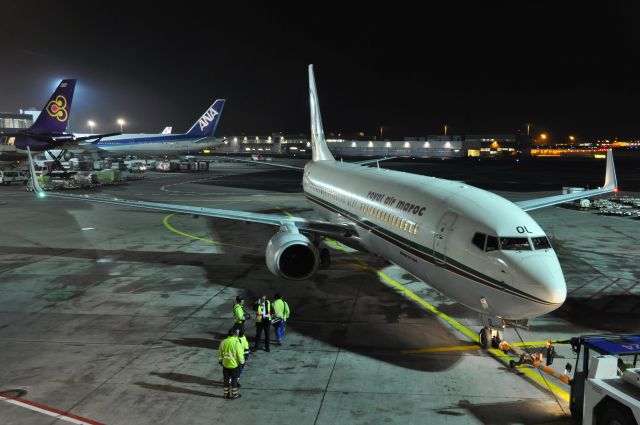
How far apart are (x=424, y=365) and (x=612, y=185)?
17993 mm

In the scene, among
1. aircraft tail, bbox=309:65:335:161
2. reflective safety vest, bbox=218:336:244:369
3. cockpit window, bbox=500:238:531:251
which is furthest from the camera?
aircraft tail, bbox=309:65:335:161

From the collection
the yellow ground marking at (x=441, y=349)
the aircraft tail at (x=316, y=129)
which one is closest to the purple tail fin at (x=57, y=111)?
the aircraft tail at (x=316, y=129)

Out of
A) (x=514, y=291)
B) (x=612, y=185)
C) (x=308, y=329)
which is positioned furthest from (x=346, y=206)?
(x=612, y=185)

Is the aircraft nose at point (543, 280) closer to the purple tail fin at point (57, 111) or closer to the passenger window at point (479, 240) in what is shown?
the passenger window at point (479, 240)

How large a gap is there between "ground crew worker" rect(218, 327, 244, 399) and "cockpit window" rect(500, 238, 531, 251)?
6.58m

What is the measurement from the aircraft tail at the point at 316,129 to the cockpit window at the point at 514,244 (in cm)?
2257

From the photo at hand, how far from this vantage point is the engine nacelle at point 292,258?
52.9 feet

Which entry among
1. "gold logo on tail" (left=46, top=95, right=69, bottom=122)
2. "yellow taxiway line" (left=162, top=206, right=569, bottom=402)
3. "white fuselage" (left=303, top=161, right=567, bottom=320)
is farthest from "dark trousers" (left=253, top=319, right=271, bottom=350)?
"gold logo on tail" (left=46, top=95, right=69, bottom=122)

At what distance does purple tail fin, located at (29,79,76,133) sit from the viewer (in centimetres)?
5084

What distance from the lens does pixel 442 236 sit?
1254 centimetres

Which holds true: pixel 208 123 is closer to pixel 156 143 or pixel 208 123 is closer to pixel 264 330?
pixel 156 143

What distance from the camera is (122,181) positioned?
201 ft

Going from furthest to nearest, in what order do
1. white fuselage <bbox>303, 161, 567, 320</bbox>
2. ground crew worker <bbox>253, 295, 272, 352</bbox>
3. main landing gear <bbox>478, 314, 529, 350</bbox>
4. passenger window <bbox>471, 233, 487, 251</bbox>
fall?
ground crew worker <bbox>253, 295, 272, 352</bbox>, main landing gear <bbox>478, 314, 529, 350</bbox>, passenger window <bbox>471, 233, 487, 251</bbox>, white fuselage <bbox>303, 161, 567, 320</bbox>

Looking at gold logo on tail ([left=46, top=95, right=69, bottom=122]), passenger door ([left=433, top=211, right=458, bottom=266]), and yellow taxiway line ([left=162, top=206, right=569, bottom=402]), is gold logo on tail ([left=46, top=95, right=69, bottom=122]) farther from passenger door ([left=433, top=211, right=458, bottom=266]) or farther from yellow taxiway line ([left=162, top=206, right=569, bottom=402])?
passenger door ([left=433, top=211, right=458, bottom=266])
